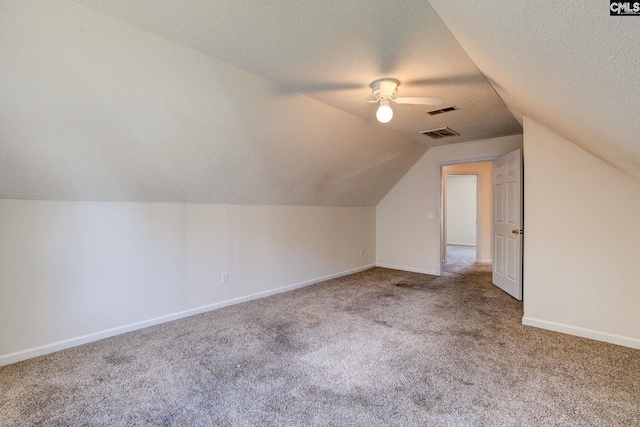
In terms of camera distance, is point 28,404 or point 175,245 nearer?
point 28,404

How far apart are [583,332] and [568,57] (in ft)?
9.34

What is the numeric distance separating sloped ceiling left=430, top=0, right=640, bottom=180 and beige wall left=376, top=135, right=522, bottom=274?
9.80ft

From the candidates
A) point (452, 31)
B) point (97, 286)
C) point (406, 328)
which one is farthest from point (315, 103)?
point (97, 286)

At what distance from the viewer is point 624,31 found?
32.4 inches

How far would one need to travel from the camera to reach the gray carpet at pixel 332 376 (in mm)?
1775

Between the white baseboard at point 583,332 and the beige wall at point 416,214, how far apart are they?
2.29 meters

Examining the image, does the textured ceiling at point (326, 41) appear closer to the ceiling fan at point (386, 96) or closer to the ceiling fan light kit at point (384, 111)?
the ceiling fan at point (386, 96)

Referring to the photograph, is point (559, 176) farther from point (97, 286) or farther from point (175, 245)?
point (97, 286)

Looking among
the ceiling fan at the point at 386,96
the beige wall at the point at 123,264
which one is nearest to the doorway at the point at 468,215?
the beige wall at the point at 123,264

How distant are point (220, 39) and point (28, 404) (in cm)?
260

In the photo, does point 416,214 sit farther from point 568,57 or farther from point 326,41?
point 568,57

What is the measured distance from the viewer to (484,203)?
6.73 metres

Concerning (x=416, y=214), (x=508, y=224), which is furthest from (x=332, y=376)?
(x=416, y=214)

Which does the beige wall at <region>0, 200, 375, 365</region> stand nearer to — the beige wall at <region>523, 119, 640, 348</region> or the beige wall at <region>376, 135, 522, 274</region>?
the beige wall at <region>376, 135, 522, 274</region>
